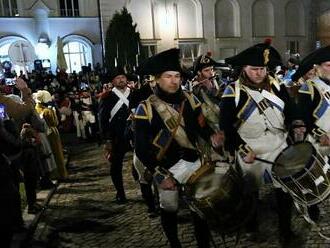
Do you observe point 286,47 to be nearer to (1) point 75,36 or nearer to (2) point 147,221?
(1) point 75,36

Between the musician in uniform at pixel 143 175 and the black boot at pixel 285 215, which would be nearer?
the black boot at pixel 285 215

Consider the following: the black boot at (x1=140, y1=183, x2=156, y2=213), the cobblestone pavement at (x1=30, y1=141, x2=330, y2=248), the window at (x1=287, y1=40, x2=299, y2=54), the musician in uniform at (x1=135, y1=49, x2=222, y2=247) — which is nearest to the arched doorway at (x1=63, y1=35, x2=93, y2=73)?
the window at (x1=287, y1=40, x2=299, y2=54)

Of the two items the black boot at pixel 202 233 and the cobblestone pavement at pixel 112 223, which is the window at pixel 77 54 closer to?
the cobblestone pavement at pixel 112 223

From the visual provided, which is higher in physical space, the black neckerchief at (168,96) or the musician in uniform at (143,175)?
the black neckerchief at (168,96)

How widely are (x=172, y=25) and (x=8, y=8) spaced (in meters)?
10.8

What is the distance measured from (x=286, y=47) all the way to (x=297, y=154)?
33.7 meters

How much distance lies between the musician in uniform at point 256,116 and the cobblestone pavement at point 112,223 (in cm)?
68

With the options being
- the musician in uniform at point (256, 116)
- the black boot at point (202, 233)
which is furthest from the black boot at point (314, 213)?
the black boot at point (202, 233)

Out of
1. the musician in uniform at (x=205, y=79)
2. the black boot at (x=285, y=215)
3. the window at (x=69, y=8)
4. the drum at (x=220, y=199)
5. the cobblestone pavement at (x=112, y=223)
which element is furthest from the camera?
the window at (x=69, y=8)

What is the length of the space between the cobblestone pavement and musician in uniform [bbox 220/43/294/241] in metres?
0.68

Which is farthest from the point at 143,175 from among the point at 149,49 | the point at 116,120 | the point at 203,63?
the point at 149,49

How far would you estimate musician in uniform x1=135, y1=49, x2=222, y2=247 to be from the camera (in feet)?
14.2

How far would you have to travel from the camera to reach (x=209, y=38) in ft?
109

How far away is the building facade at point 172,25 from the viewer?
28.2 meters
